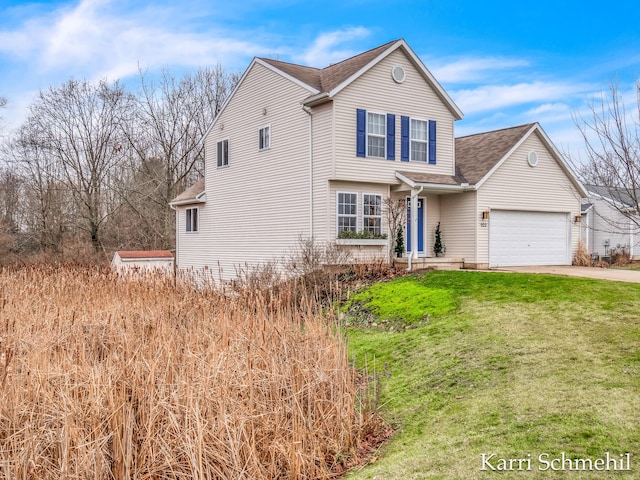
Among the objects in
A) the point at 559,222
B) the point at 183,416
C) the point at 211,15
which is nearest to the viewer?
the point at 183,416

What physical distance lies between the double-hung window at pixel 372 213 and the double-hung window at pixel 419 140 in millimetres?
2055

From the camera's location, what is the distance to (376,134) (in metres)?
17.2

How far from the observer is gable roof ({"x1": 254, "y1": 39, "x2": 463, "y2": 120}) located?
1652 cm

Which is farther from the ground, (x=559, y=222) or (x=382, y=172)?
(x=382, y=172)

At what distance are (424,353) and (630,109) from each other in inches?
252

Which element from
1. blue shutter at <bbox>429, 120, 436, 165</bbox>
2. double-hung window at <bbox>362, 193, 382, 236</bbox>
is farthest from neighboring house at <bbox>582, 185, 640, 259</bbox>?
double-hung window at <bbox>362, 193, 382, 236</bbox>

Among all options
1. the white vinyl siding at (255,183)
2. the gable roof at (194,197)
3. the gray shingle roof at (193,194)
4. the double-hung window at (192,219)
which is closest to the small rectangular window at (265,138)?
the white vinyl siding at (255,183)

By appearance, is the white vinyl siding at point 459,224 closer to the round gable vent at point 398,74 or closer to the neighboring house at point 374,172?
the neighboring house at point 374,172

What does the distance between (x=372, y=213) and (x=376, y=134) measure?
2430 millimetres

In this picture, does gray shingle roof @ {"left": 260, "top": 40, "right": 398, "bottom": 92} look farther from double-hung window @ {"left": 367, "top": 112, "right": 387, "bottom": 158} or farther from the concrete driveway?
the concrete driveway

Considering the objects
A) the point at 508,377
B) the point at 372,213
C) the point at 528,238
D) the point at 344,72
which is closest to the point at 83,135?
the point at 344,72

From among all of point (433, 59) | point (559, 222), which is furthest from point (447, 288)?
→ point (433, 59)

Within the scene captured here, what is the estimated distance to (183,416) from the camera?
498 cm

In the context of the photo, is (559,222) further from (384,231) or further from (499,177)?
(384,231)
